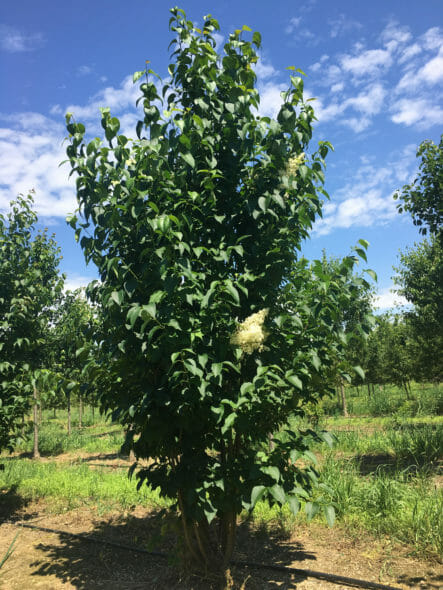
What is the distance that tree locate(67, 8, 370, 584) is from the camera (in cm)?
266

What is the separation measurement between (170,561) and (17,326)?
3959 mm

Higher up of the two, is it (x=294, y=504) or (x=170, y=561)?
(x=294, y=504)

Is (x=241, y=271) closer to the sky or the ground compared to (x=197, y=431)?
closer to the sky

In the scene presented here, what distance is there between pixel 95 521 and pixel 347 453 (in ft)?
17.9

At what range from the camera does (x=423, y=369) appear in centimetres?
1553

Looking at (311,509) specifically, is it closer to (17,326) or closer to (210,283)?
(210,283)

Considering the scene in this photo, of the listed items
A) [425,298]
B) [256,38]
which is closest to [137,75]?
[256,38]

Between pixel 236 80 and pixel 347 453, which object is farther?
pixel 347 453

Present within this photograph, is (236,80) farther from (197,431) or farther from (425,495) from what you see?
(425,495)

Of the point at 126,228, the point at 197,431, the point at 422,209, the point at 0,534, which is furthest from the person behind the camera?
the point at 422,209

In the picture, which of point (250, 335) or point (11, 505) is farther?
point (11, 505)

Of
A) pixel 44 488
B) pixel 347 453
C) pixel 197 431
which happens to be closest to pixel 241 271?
pixel 197 431

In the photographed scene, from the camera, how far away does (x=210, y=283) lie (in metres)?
3.03

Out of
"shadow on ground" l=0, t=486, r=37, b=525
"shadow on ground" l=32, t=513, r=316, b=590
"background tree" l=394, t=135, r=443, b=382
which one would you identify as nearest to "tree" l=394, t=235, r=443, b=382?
"background tree" l=394, t=135, r=443, b=382
